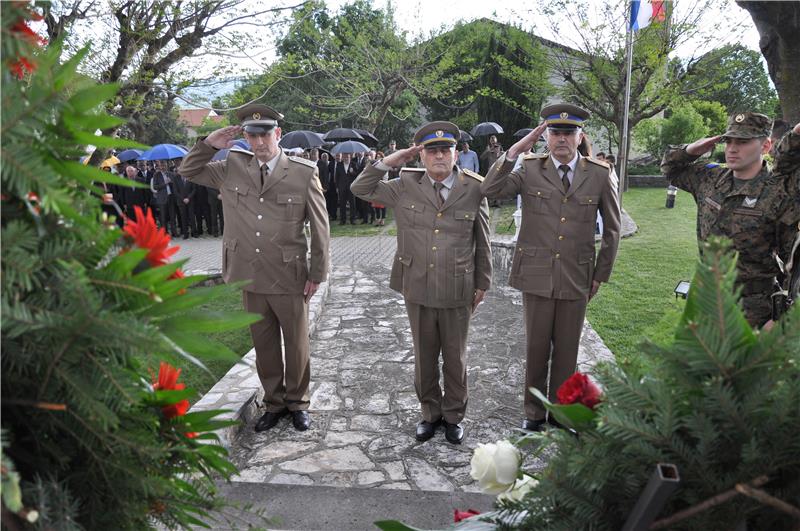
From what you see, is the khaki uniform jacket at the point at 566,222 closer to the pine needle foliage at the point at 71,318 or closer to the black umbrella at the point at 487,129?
the pine needle foliage at the point at 71,318

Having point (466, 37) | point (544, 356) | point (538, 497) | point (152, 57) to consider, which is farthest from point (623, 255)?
point (466, 37)

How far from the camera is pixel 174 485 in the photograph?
3.83 feet

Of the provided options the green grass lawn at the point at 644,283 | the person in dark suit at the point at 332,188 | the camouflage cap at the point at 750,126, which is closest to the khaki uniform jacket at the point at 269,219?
the green grass lawn at the point at 644,283

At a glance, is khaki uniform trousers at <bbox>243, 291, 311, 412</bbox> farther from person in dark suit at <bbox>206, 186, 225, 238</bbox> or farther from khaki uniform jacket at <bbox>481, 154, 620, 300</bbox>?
person in dark suit at <bbox>206, 186, 225, 238</bbox>

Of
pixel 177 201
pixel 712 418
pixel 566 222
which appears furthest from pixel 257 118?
pixel 177 201

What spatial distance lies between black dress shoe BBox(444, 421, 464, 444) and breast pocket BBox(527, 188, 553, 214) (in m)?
1.59

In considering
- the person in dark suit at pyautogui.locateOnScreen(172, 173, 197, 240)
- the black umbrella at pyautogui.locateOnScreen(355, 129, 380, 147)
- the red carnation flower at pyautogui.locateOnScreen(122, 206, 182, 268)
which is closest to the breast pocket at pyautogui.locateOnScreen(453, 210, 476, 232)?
the red carnation flower at pyautogui.locateOnScreen(122, 206, 182, 268)

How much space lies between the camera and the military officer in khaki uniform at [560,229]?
431cm

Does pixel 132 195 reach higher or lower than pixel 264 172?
lower

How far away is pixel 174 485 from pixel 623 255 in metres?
10.9

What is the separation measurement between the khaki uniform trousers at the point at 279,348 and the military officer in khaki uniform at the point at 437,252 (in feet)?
2.49

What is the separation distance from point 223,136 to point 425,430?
7.87 ft

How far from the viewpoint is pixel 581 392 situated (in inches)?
49.1

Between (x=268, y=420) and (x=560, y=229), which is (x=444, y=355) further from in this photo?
(x=268, y=420)
